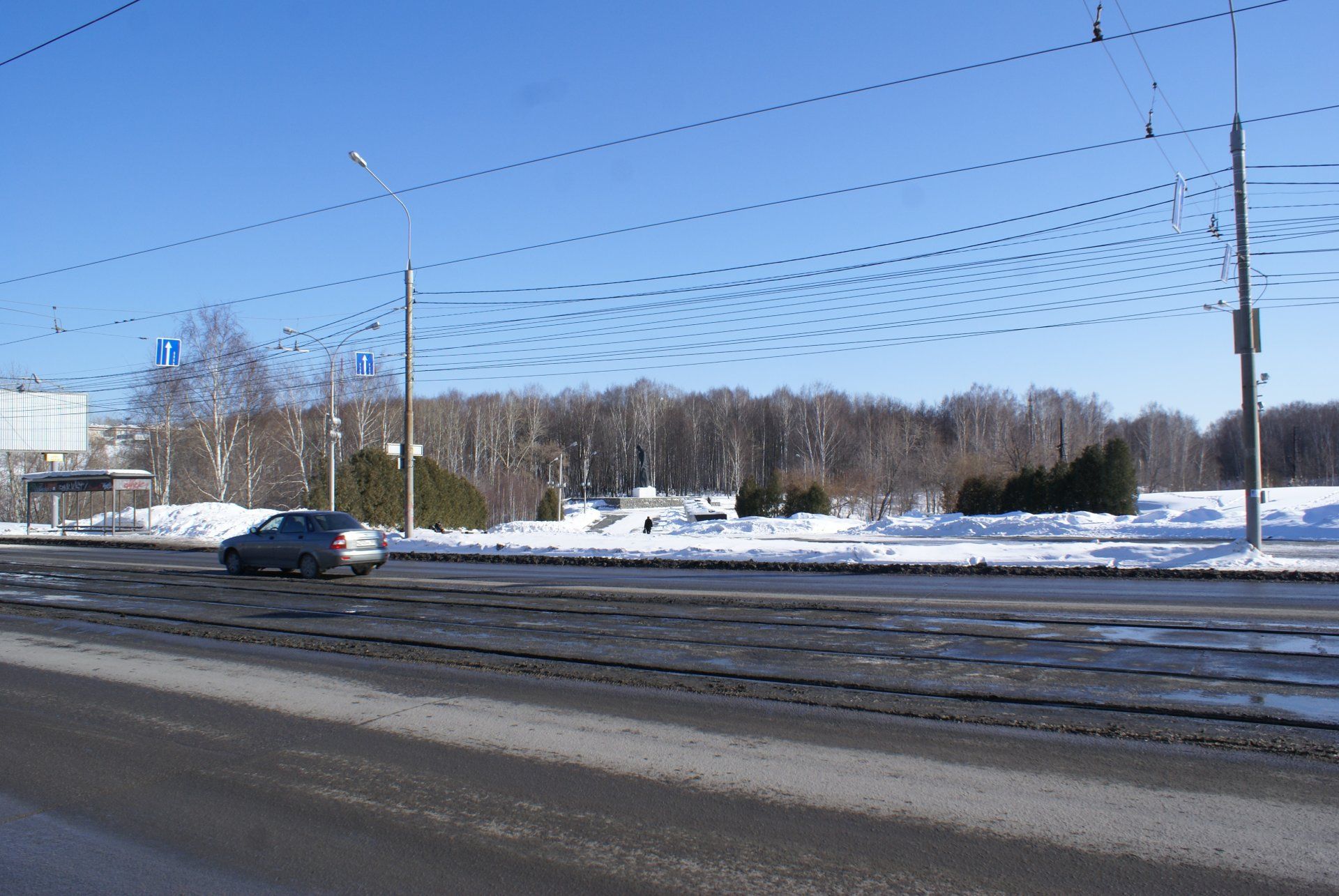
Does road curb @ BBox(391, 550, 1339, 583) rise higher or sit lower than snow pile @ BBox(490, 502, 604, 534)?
higher

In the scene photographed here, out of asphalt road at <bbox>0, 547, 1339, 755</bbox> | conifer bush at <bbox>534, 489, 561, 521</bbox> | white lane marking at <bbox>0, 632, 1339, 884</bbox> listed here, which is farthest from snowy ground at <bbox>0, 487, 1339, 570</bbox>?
white lane marking at <bbox>0, 632, 1339, 884</bbox>

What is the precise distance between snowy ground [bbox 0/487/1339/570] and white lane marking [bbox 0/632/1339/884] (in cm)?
1577

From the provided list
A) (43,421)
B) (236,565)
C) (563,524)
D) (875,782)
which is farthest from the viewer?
(43,421)

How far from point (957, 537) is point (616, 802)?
35957 millimetres

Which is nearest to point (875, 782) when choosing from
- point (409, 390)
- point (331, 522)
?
point (331, 522)

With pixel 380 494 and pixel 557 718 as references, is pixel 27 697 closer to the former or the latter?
pixel 557 718

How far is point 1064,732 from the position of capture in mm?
6551

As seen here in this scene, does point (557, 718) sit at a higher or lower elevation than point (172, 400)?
lower

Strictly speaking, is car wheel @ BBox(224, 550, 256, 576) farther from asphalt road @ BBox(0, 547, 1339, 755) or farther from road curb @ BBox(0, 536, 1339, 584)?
road curb @ BBox(0, 536, 1339, 584)

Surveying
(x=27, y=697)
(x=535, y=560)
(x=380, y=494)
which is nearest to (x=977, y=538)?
(x=535, y=560)

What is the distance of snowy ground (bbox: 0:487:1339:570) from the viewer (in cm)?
2209

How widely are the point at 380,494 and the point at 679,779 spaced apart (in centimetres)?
4025

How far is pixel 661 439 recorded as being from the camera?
392ft

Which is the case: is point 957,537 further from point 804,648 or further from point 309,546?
point 804,648
